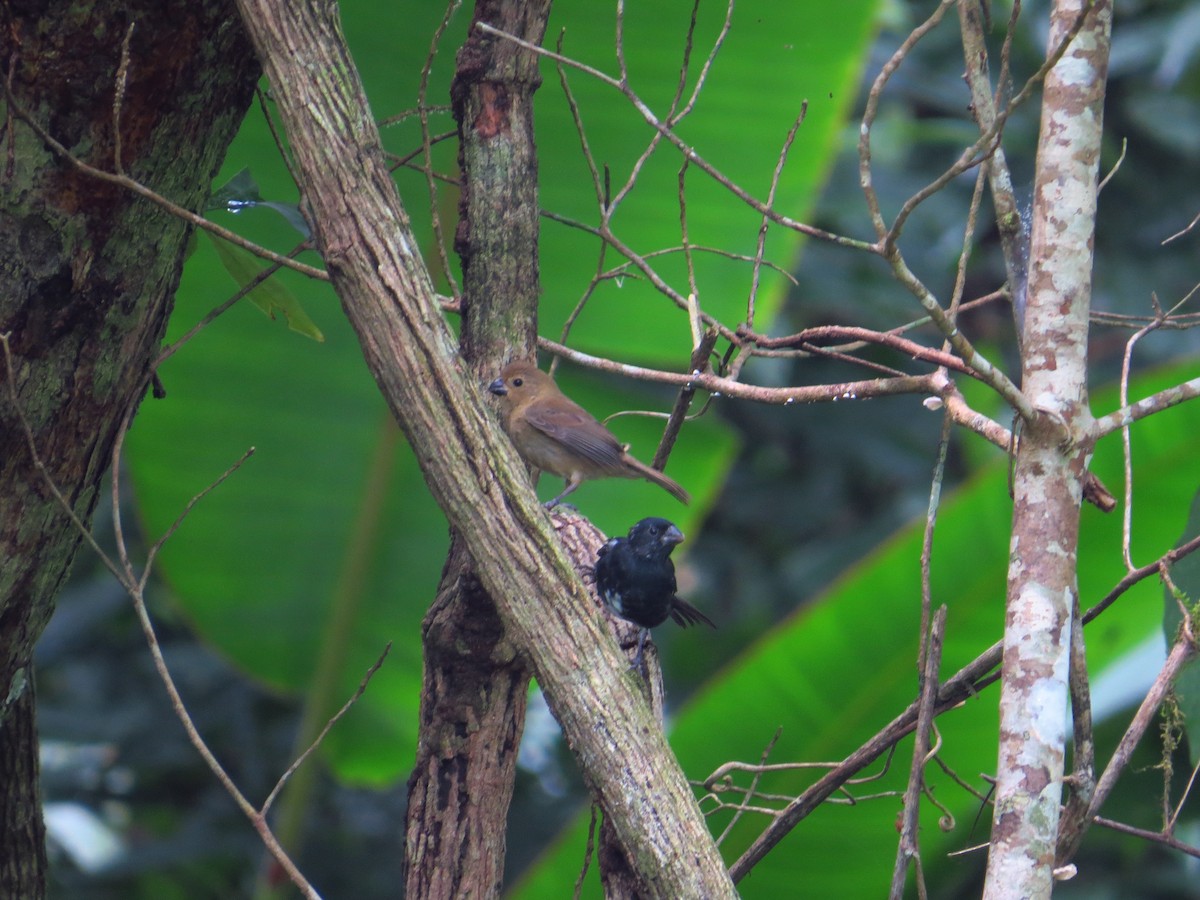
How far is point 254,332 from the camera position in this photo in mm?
4309

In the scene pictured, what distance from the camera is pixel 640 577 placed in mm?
2604

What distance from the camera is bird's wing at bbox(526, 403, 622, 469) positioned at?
3.99 meters

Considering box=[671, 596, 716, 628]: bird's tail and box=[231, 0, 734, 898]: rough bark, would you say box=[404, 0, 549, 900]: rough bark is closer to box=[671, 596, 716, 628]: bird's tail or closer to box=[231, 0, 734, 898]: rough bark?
box=[231, 0, 734, 898]: rough bark

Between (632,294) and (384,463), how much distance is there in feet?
3.38

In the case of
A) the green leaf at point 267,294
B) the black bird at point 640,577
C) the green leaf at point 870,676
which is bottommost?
the green leaf at point 870,676

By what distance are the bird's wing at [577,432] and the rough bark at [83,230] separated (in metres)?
1.60

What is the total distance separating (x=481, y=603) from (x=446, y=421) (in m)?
0.45

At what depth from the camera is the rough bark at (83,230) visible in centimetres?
232

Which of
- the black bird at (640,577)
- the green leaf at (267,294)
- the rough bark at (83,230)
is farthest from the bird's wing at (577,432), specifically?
the rough bark at (83,230)

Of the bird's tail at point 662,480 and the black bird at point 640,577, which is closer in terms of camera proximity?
the black bird at point 640,577

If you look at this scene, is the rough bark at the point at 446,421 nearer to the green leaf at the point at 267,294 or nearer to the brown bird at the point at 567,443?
the green leaf at the point at 267,294

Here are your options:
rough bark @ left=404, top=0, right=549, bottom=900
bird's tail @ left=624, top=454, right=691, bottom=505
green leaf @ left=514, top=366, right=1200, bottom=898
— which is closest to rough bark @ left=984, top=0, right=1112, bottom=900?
rough bark @ left=404, top=0, right=549, bottom=900

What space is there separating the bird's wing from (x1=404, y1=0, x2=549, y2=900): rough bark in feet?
4.30

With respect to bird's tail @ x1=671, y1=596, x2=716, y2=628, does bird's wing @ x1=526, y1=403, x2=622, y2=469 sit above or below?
above
